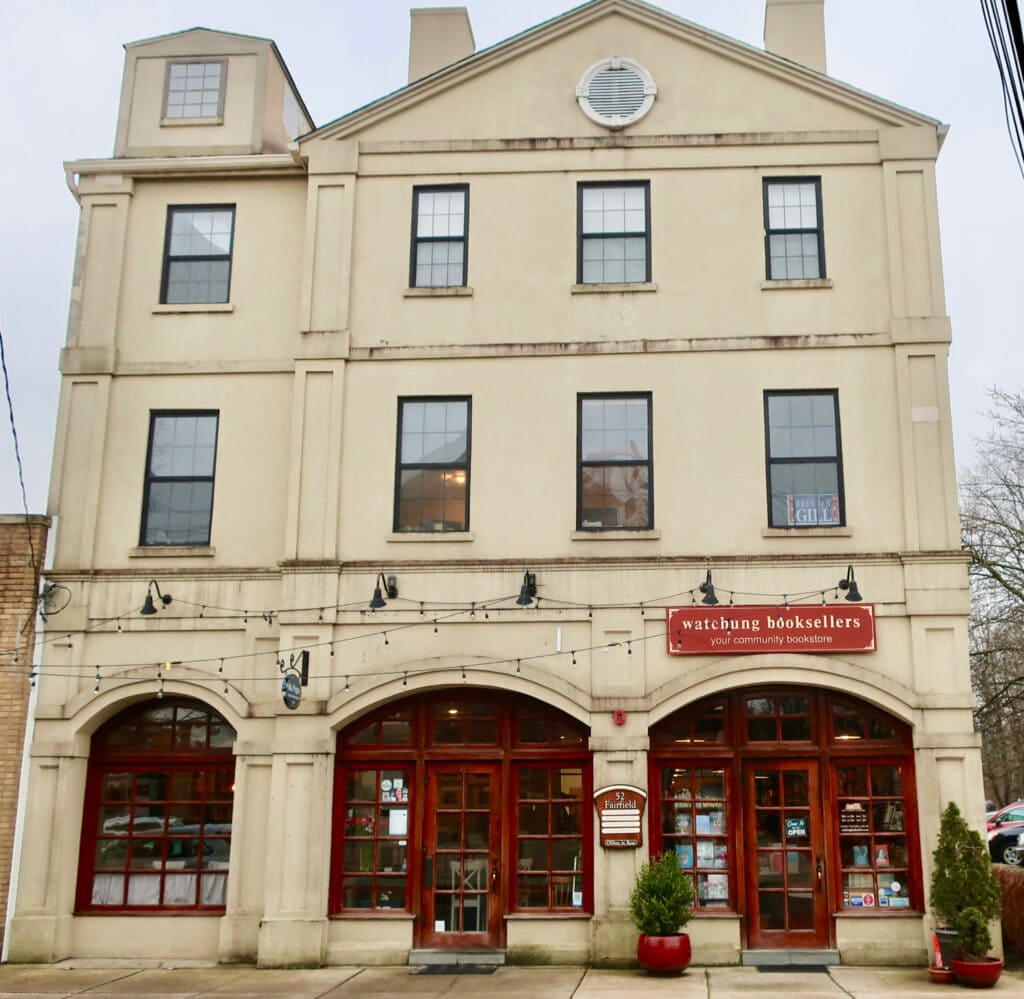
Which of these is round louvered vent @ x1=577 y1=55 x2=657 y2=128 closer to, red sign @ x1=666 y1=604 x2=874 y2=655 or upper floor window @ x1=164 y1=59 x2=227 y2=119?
upper floor window @ x1=164 y1=59 x2=227 y2=119

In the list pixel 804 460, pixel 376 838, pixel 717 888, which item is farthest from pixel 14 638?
pixel 804 460

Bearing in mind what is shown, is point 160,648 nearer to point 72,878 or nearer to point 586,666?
point 72,878

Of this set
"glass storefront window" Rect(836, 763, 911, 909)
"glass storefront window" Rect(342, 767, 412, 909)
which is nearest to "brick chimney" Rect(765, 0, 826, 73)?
"glass storefront window" Rect(836, 763, 911, 909)

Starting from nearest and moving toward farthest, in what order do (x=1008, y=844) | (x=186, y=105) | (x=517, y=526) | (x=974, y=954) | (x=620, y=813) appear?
(x=974, y=954)
(x=620, y=813)
(x=517, y=526)
(x=186, y=105)
(x=1008, y=844)

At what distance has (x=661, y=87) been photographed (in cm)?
1702

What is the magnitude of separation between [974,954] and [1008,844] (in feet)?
40.2

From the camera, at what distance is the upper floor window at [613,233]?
1655 centimetres

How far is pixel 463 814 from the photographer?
15.4m

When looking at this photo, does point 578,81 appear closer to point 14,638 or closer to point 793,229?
point 793,229

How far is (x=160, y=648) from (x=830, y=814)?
8.78 meters

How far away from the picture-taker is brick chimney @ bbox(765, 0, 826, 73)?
17.7 m

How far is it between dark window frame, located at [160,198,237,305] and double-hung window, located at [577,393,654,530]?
17.8 feet

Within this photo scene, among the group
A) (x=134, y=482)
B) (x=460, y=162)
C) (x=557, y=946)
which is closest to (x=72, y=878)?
(x=134, y=482)

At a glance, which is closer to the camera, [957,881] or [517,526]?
[957,881]
